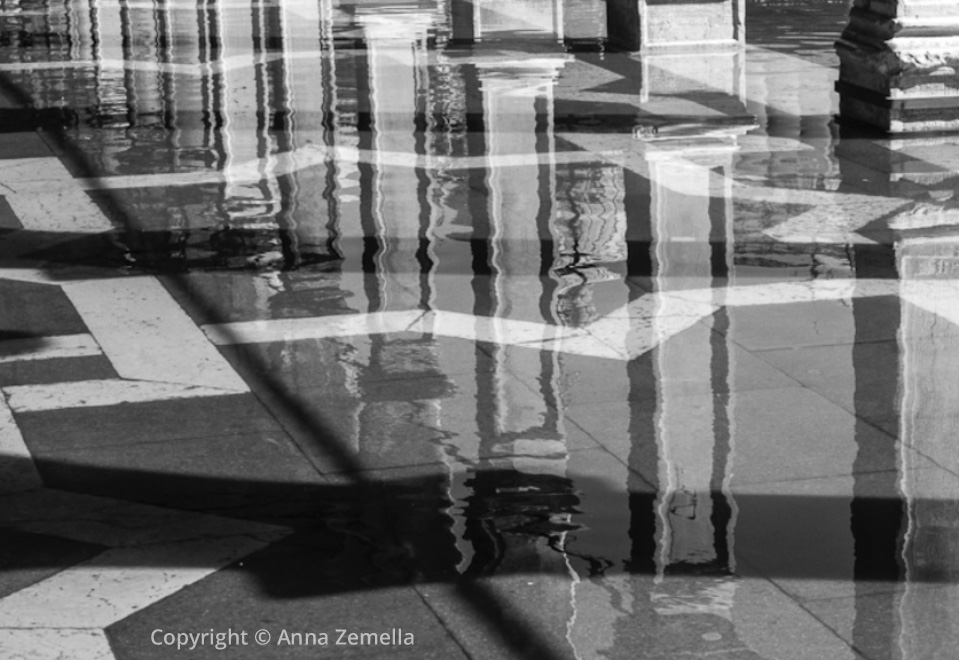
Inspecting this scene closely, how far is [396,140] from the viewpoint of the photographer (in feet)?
41.0

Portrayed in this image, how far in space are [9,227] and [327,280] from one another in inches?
96.5

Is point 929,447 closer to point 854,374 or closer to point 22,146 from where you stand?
point 854,374

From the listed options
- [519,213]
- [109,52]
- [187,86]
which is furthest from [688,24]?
[519,213]

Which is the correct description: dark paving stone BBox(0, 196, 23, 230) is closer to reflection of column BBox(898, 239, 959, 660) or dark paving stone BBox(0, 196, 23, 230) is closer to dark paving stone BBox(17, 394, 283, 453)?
dark paving stone BBox(17, 394, 283, 453)

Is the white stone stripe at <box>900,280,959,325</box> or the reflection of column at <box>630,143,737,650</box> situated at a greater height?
the white stone stripe at <box>900,280,959,325</box>

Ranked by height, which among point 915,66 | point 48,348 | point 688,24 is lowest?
point 48,348

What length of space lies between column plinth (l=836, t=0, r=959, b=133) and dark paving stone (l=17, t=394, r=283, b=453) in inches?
284

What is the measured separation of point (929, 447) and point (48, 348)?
390cm

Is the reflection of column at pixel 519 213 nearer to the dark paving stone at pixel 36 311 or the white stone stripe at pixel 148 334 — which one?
the white stone stripe at pixel 148 334

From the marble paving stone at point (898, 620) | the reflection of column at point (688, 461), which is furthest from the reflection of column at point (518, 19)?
the marble paving stone at point (898, 620)

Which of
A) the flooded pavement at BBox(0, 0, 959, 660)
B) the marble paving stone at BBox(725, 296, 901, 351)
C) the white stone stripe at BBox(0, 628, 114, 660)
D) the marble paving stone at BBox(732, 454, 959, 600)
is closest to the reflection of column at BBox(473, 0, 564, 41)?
the flooded pavement at BBox(0, 0, 959, 660)

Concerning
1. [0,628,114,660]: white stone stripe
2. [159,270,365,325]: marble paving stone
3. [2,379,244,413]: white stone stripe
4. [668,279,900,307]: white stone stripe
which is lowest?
[0,628,114,660]: white stone stripe

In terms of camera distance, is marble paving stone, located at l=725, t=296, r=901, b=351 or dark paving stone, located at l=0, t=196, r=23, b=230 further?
dark paving stone, located at l=0, t=196, r=23, b=230

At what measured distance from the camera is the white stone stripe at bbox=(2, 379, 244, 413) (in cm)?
677
